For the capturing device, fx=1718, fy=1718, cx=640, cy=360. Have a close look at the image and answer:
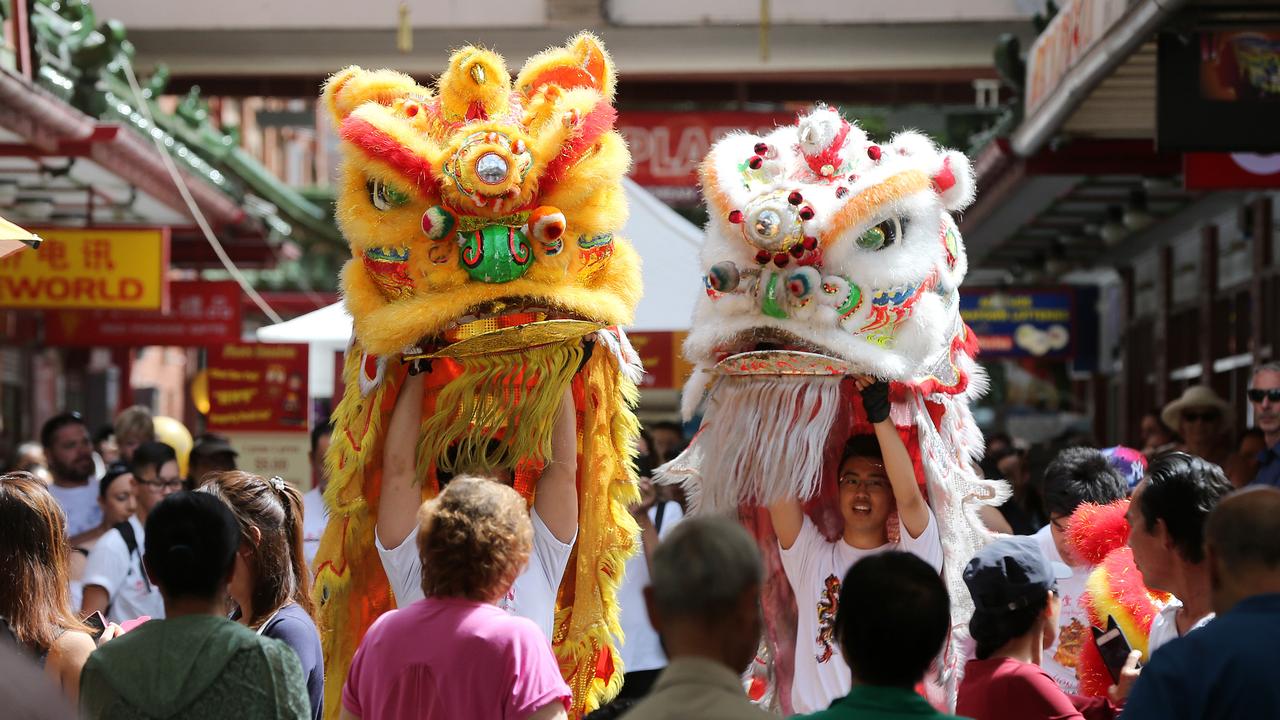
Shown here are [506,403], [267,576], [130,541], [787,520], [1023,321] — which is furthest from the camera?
[1023,321]

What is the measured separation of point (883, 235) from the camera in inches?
195

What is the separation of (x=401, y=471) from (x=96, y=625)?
939 millimetres

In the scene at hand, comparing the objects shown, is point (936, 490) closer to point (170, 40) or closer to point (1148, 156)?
point (1148, 156)

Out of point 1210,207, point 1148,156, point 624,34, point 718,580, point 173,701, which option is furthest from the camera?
point 624,34

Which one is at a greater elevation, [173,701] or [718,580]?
[718,580]

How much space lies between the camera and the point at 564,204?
192 inches

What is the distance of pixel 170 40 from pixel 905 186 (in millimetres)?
11361

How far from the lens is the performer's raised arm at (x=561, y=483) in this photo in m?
4.92

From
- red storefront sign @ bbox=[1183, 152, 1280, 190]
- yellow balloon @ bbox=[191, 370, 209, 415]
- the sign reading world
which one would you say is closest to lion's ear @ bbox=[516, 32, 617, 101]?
red storefront sign @ bbox=[1183, 152, 1280, 190]

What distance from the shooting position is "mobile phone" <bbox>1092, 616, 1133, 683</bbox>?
177 inches

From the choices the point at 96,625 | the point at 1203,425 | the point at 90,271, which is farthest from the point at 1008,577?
the point at 90,271

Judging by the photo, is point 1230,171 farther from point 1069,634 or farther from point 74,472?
point 74,472

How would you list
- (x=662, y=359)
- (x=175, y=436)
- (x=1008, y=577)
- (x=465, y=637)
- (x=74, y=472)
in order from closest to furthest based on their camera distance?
(x=465, y=637), (x=1008, y=577), (x=74, y=472), (x=175, y=436), (x=662, y=359)

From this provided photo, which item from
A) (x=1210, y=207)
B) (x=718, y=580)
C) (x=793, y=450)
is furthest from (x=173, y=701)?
(x=1210, y=207)
